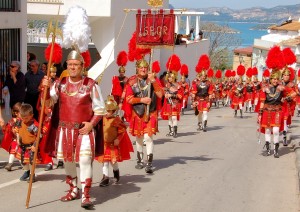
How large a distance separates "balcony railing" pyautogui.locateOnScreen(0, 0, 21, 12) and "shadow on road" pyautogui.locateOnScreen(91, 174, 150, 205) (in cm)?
748

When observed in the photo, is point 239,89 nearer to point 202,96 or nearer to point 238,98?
point 238,98

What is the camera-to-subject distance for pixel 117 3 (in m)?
24.4

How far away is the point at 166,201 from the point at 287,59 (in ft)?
26.9

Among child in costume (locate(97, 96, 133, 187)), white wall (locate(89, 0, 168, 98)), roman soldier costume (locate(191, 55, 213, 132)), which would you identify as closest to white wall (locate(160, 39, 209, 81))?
white wall (locate(89, 0, 168, 98))

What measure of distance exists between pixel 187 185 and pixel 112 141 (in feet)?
4.66

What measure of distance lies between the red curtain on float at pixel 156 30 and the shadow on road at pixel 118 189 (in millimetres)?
2628

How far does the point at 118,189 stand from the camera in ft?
30.3

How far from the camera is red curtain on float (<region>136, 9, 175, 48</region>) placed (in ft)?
37.1

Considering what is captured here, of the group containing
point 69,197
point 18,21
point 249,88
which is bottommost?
point 69,197

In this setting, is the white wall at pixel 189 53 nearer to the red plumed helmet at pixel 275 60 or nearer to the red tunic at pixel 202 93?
the red tunic at pixel 202 93

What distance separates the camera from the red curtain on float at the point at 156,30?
446 inches

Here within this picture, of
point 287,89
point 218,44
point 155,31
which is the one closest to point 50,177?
point 155,31

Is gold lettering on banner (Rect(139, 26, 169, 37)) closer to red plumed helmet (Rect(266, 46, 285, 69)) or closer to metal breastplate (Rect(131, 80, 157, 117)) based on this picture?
metal breastplate (Rect(131, 80, 157, 117))

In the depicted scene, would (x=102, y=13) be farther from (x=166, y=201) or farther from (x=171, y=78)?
(x=166, y=201)
